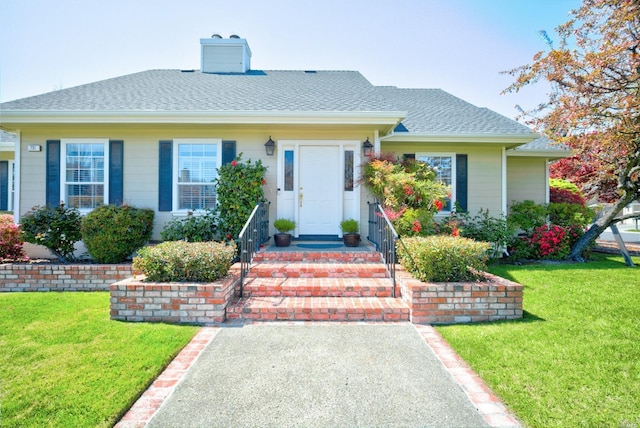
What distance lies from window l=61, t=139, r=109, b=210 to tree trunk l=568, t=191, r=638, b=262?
11102 millimetres

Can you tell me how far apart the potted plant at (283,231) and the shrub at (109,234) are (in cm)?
276

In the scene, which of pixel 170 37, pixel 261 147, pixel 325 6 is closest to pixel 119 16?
pixel 170 37

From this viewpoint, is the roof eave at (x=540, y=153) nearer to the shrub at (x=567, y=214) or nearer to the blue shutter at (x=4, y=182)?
the shrub at (x=567, y=214)

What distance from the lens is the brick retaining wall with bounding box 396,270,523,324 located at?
3.91 metres

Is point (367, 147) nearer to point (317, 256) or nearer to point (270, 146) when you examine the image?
point (270, 146)

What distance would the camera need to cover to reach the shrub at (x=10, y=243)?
5.93 metres

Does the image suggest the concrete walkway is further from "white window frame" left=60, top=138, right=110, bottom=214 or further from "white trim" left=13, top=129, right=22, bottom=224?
"white trim" left=13, top=129, right=22, bottom=224

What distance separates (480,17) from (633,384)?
767 cm

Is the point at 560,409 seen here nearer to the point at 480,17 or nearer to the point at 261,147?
the point at 261,147

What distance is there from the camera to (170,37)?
807 centimetres

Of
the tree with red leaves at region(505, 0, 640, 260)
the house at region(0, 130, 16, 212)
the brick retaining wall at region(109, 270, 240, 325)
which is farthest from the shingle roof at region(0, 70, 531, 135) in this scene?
the brick retaining wall at region(109, 270, 240, 325)

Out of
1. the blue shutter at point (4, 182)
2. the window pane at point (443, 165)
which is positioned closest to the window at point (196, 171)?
the window pane at point (443, 165)

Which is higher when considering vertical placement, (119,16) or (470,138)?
(119,16)

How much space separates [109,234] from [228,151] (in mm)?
2851
